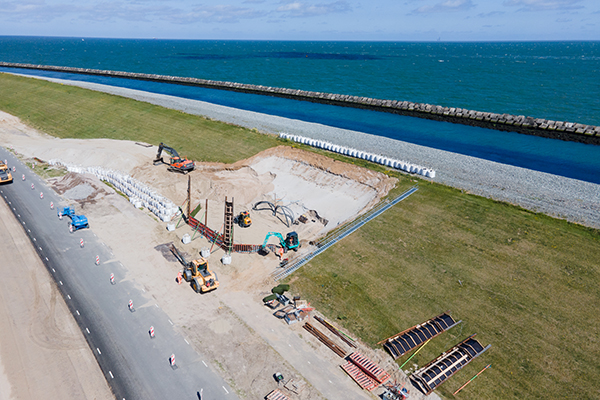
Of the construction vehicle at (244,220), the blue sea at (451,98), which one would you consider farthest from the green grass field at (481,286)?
the blue sea at (451,98)

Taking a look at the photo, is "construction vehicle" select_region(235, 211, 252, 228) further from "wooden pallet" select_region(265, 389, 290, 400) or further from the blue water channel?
the blue water channel

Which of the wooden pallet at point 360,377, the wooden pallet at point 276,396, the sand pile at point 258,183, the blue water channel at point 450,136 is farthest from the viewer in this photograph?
the blue water channel at point 450,136

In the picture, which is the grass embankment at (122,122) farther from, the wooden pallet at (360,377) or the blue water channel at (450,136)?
the wooden pallet at (360,377)

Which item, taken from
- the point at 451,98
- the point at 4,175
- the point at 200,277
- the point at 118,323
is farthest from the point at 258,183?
the point at 451,98

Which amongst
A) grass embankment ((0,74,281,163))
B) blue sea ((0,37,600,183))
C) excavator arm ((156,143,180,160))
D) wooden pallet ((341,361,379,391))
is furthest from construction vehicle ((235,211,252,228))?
blue sea ((0,37,600,183))

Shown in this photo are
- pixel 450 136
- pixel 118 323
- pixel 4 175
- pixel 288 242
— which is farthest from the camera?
pixel 450 136

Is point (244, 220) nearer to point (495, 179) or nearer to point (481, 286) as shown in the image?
point (481, 286)
